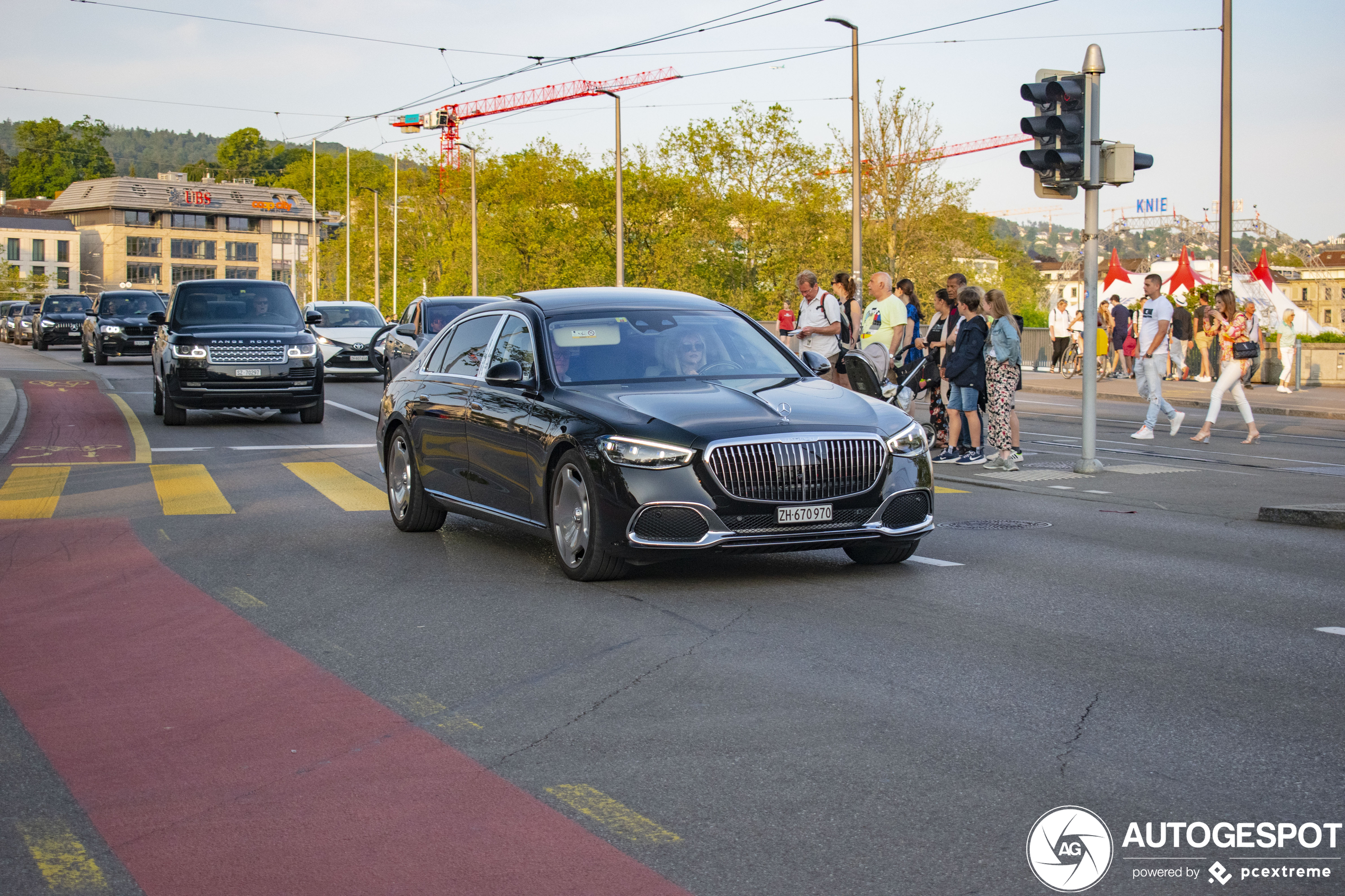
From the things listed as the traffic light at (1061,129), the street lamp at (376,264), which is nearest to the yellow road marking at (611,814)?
the traffic light at (1061,129)

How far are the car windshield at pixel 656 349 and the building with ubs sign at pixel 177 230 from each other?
140279 mm

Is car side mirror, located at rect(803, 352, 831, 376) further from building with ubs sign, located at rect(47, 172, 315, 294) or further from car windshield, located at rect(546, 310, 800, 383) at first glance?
building with ubs sign, located at rect(47, 172, 315, 294)

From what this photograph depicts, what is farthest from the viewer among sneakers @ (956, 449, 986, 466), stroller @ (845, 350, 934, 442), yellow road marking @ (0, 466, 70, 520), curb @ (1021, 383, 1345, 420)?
curb @ (1021, 383, 1345, 420)

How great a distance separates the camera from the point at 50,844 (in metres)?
4.11

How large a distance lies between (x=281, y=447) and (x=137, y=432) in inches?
118

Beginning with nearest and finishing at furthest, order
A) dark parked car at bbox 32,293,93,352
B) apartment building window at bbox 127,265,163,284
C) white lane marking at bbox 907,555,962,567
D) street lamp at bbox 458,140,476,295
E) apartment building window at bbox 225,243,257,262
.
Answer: white lane marking at bbox 907,555,962,567, dark parked car at bbox 32,293,93,352, street lamp at bbox 458,140,476,295, apartment building window at bbox 127,265,163,284, apartment building window at bbox 225,243,257,262

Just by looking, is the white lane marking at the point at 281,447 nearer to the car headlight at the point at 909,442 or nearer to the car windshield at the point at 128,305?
the car headlight at the point at 909,442

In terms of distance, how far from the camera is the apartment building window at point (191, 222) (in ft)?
503

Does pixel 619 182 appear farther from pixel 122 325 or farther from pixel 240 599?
pixel 240 599

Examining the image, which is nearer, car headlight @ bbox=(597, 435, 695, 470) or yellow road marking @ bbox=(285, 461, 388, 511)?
car headlight @ bbox=(597, 435, 695, 470)

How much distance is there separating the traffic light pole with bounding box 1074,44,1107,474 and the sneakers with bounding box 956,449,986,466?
1.20 meters

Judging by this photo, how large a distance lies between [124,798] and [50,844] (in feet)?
1.36

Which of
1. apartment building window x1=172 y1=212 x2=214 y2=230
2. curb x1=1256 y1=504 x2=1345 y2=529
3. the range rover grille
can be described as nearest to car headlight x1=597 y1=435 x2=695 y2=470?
the range rover grille

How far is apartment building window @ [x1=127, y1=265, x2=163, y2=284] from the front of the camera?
150375 mm
